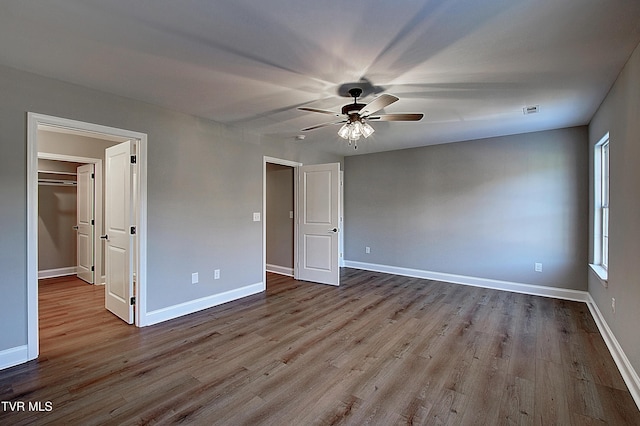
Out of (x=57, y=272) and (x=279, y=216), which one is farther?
(x=279, y=216)

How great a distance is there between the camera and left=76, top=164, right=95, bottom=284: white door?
210 inches

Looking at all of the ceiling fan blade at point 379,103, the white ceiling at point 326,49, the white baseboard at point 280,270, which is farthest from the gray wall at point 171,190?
the ceiling fan blade at point 379,103

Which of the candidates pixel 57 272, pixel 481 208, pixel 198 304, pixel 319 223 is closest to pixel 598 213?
pixel 481 208

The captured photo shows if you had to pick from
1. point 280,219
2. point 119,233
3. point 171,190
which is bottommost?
point 119,233

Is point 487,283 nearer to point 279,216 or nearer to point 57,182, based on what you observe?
point 279,216

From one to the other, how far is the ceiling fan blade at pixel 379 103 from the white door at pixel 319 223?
7.39 ft

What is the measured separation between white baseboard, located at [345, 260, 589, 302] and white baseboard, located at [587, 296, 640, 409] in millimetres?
823

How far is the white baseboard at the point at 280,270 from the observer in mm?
5816

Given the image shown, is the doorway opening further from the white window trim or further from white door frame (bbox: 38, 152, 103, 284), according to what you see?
the white window trim

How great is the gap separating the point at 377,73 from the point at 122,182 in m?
3.11

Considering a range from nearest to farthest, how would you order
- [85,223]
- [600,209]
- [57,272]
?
[600,209] → [85,223] → [57,272]

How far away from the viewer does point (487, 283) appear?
502cm

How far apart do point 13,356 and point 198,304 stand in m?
1.70

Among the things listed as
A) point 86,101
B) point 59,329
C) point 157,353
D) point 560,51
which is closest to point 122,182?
point 86,101
